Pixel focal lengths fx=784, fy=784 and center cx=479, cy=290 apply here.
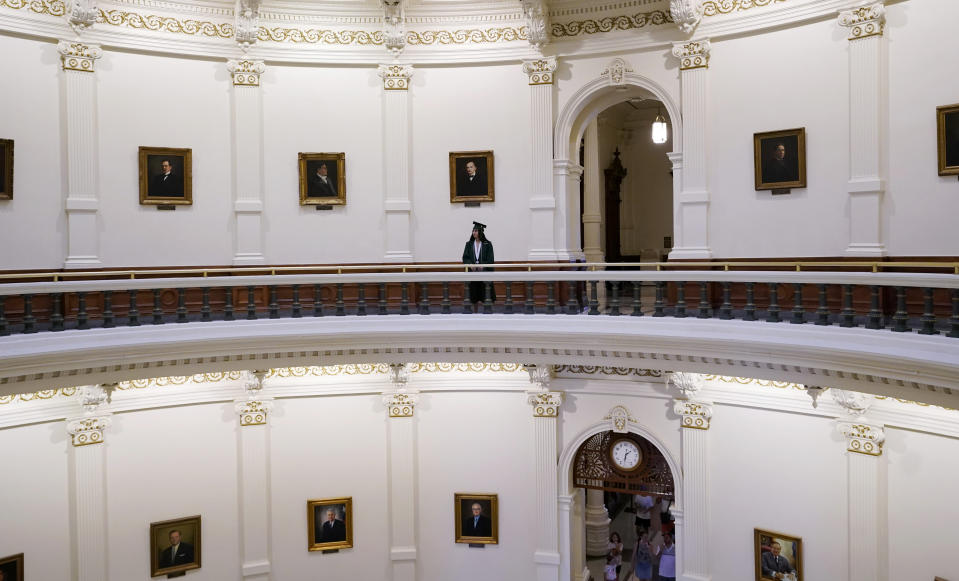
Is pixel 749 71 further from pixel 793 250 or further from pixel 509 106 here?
pixel 509 106

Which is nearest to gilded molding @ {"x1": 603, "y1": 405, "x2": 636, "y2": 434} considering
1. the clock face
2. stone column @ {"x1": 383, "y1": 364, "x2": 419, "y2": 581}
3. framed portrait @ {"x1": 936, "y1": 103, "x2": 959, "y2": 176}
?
the clock face

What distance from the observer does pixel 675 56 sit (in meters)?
12.9

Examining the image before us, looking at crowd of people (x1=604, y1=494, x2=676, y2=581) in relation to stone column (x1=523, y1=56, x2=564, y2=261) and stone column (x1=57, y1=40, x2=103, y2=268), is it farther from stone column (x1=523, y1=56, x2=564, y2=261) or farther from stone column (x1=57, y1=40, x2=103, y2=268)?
stone column (x1=57, y1=40, x2=103, y2=268)

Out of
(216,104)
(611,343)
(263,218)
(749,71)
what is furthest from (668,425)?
(216,104)

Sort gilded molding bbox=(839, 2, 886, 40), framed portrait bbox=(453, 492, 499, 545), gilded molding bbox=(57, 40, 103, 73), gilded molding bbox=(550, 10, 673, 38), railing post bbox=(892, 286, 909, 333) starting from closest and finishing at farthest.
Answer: railing post bbox=(892, 286, 909, 333)
gilded molding bbox=(839, 2, 886, 40)
gilded molding bbox=(57, 40, 103, 73)
gilded molding bbox=(550, 10, 673, 38)
framed portrait bbox=(453, 492, 499, 545)

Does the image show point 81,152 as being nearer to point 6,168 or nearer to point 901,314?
point 6,168

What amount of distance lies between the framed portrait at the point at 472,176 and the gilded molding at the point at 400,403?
3.66 meters

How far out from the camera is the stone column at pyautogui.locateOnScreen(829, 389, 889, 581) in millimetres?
10891

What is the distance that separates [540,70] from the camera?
A: 13.9 metres

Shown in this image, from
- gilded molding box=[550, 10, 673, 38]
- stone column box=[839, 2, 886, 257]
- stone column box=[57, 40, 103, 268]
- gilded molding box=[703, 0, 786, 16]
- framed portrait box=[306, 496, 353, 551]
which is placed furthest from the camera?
framed portrait box=[306, 496, 353, 551]

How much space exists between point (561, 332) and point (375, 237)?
5000 millimetres

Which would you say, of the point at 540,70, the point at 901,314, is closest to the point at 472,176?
the point at 540,70

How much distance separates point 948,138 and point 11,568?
47.8 ft

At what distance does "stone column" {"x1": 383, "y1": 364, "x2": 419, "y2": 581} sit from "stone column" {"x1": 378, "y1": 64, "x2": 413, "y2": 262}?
2.58 meters
